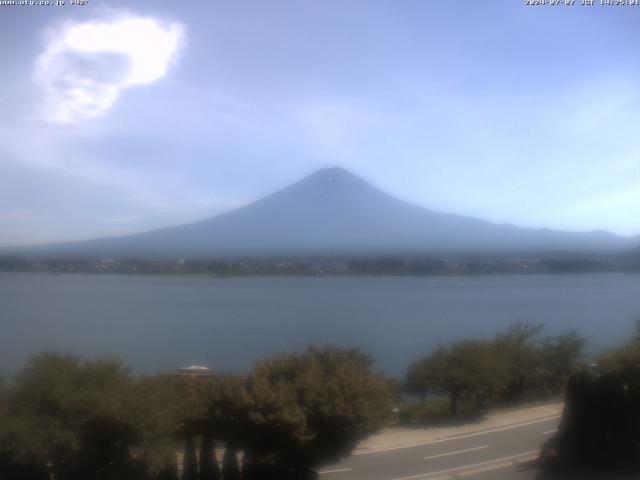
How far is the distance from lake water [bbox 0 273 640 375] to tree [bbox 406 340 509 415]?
1.83 meters

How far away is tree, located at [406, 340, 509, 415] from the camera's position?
12172 millimetres

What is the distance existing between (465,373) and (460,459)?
4441 mm

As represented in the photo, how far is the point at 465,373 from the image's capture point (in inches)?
480

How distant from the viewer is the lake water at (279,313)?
57.2 ft

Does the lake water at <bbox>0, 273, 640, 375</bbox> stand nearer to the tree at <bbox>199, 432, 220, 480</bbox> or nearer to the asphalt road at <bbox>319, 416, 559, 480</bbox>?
the asphalt road at <bbox>319, 416, 559, 480</bbox>

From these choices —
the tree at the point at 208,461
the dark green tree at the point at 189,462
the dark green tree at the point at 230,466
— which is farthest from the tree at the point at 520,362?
the dark green tree at the point at 189,462

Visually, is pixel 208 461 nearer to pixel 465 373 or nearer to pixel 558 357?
pixel 465 373

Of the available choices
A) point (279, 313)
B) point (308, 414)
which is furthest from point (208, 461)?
point (279, 313)

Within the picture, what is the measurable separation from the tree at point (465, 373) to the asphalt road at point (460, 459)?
273 centimetres

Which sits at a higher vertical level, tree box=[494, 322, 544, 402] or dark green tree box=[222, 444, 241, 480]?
dark green tree box=[222, 444, 241, 480]

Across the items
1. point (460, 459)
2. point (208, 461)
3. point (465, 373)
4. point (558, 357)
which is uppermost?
point (208, 461)

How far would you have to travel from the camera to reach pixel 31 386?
20.4 ft

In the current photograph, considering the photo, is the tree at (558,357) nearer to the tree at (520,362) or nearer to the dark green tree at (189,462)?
the tree at (520,362)

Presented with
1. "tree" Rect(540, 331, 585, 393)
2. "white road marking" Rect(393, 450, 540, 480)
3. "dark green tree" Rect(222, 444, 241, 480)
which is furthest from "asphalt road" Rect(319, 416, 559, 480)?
"tree" Rect(540, 331, 585, 393)
